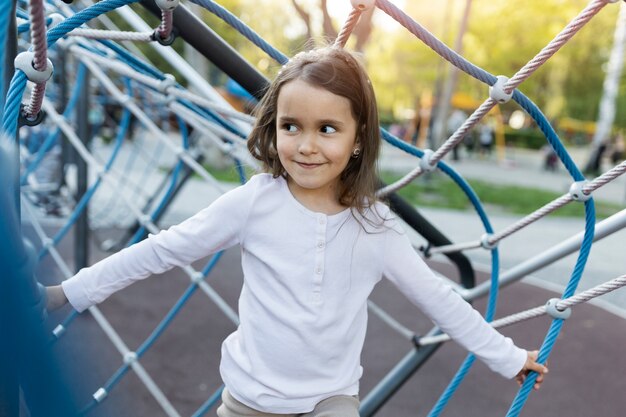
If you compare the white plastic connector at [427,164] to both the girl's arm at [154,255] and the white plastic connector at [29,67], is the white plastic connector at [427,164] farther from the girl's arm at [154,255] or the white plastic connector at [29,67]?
the white plastic connector at [29,67]

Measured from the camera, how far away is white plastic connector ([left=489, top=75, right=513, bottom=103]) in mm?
1120

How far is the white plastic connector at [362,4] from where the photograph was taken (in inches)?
40.9

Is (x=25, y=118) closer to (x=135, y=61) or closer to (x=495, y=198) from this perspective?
(x=135, y=61)

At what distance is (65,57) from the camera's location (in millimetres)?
3551

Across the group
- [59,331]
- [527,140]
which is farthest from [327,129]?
[527,140]

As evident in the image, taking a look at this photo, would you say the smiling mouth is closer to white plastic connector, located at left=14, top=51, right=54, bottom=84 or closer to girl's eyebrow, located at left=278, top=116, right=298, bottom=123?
girl's eyebrow, located at left=278, top=116, right=298, bottom=123

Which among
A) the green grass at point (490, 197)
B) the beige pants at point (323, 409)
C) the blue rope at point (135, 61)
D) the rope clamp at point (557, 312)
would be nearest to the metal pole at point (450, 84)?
the green grass at point (490, 197)

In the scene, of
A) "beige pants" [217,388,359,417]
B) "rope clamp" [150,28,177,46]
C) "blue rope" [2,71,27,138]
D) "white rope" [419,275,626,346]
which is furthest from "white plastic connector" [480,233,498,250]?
"blue rope" [2,71,27,138]

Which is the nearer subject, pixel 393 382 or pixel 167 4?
pixel 167 4

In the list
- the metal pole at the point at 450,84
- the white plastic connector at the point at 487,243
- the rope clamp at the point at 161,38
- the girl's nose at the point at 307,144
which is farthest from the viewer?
the metal pole at the point at 450,84

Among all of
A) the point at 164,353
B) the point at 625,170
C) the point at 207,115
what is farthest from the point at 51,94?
the point at 625,170

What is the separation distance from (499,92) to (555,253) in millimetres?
496

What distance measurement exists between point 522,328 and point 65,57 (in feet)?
9.11

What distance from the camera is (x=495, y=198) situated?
23.2ft
